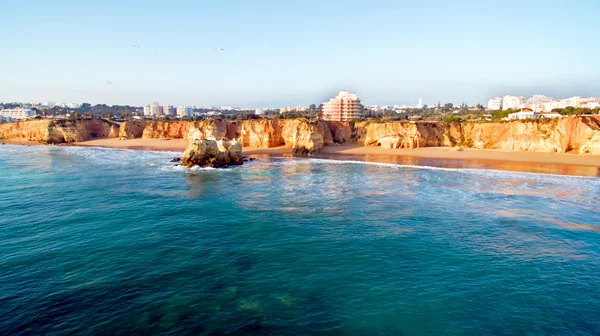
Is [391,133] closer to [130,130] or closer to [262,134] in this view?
[262,134]

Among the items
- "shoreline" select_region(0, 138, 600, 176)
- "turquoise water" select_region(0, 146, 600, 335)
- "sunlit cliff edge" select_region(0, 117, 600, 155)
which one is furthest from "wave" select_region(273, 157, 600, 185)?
"sunlit cliff edge" select_region(0, 117, 600, 155)

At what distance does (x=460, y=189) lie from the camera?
29391 millimetres

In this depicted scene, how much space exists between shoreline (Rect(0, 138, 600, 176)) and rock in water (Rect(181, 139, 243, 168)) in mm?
11280

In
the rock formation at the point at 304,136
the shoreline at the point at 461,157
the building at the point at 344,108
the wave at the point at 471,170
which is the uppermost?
the building at the point at 344,108

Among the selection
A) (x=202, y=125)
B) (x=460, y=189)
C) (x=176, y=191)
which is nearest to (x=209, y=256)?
(x=176, y=191)

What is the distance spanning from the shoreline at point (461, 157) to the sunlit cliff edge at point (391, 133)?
198cm

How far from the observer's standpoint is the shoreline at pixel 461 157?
41.2 m

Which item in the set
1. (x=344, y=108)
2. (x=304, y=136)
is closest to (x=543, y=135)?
(x=304, y=136)

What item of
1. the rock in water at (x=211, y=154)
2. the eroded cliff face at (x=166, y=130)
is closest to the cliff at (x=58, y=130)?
the eroded cliff face at (x=166, y=130)

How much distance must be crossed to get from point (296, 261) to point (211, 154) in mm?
30303

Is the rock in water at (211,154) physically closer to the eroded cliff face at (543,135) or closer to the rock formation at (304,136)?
the rock formation at (304,136)

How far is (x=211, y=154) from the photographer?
42.6 m

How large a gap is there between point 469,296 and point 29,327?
13422 millimetres

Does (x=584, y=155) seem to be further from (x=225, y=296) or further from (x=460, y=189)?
(x=225, y=296)
